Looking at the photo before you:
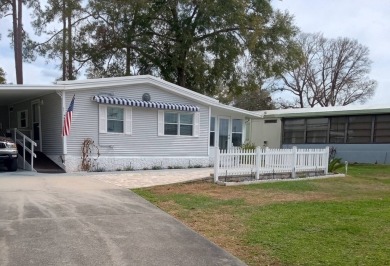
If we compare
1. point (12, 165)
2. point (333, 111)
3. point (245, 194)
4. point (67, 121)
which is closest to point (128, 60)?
point (67, 121)

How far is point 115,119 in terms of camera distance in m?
13.7

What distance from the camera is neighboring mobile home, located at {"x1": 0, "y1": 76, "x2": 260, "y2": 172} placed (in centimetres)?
1270

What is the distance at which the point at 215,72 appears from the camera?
2134 cm

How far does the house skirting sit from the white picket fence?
4.26 meters

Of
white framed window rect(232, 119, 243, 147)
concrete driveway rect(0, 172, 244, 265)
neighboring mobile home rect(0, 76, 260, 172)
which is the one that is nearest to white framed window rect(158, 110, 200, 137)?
neighboring mobile home rect(0, 76, 260, 172)

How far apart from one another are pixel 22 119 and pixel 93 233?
41.7 ft

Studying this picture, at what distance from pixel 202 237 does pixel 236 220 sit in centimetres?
115

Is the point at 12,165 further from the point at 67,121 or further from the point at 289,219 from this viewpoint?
the point at 289,219

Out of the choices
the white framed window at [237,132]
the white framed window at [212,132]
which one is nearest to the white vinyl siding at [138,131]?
the white framed window at [212,132]

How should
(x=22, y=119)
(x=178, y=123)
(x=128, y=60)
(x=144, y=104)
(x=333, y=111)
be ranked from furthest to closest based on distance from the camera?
1. (x=128, y=60)
2. (x=333, y=111)
3. (x=22, y=119)
4. (x=178, y=123)
5. (x=144, y=104)

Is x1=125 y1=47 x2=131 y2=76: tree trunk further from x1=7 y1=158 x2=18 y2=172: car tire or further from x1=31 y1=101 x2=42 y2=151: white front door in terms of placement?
x1=7 y1=158 x2=18 y2=172: car tire

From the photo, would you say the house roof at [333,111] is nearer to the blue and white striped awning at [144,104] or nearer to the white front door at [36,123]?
the blue and white striped awning at [144,104]

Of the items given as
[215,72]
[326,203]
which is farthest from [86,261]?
[215,72]

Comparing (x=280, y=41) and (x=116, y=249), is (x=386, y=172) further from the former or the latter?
(x=116, y=249)
